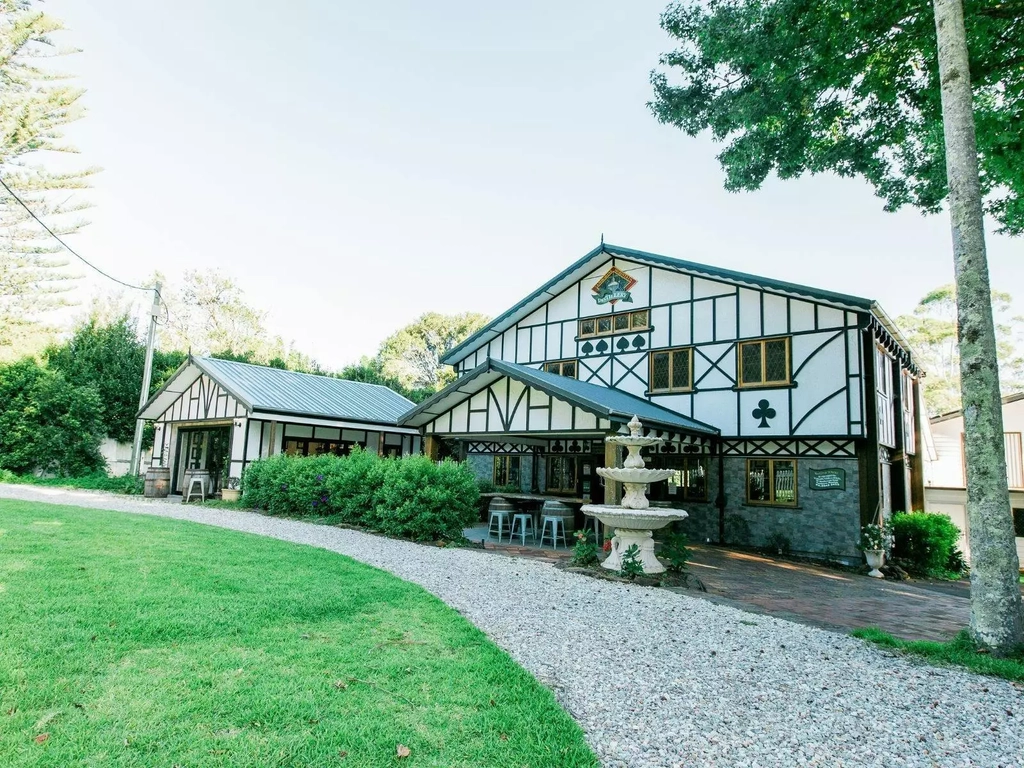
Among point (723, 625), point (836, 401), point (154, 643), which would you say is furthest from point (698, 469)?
point (154, 643)

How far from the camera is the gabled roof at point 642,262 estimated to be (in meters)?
12.5

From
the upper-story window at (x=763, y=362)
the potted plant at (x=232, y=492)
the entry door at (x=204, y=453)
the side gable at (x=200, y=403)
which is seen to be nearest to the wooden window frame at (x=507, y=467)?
the upper-story window at (x=763, y=362)

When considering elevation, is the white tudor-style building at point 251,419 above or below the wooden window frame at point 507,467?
above

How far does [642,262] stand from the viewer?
15.4 metres

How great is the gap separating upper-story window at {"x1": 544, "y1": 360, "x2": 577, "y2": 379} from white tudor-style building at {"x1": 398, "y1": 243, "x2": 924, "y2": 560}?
33mm

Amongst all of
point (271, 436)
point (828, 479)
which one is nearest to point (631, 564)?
point (828, 479)

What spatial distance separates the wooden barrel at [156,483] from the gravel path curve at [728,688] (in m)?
14.3

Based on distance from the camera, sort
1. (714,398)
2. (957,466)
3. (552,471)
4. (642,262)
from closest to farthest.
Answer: (714,398), (642,262), (552,471), (957,466)

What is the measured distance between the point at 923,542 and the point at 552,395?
929 centimetres

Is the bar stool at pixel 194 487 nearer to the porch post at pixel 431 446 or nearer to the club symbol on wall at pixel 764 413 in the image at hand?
the porch post at pixel 431 446

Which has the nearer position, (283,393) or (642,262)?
(642,262)

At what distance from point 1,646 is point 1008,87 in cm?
1270

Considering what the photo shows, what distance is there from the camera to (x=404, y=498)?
10734 mm

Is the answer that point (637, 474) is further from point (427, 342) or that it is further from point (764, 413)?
point (427, 342)
